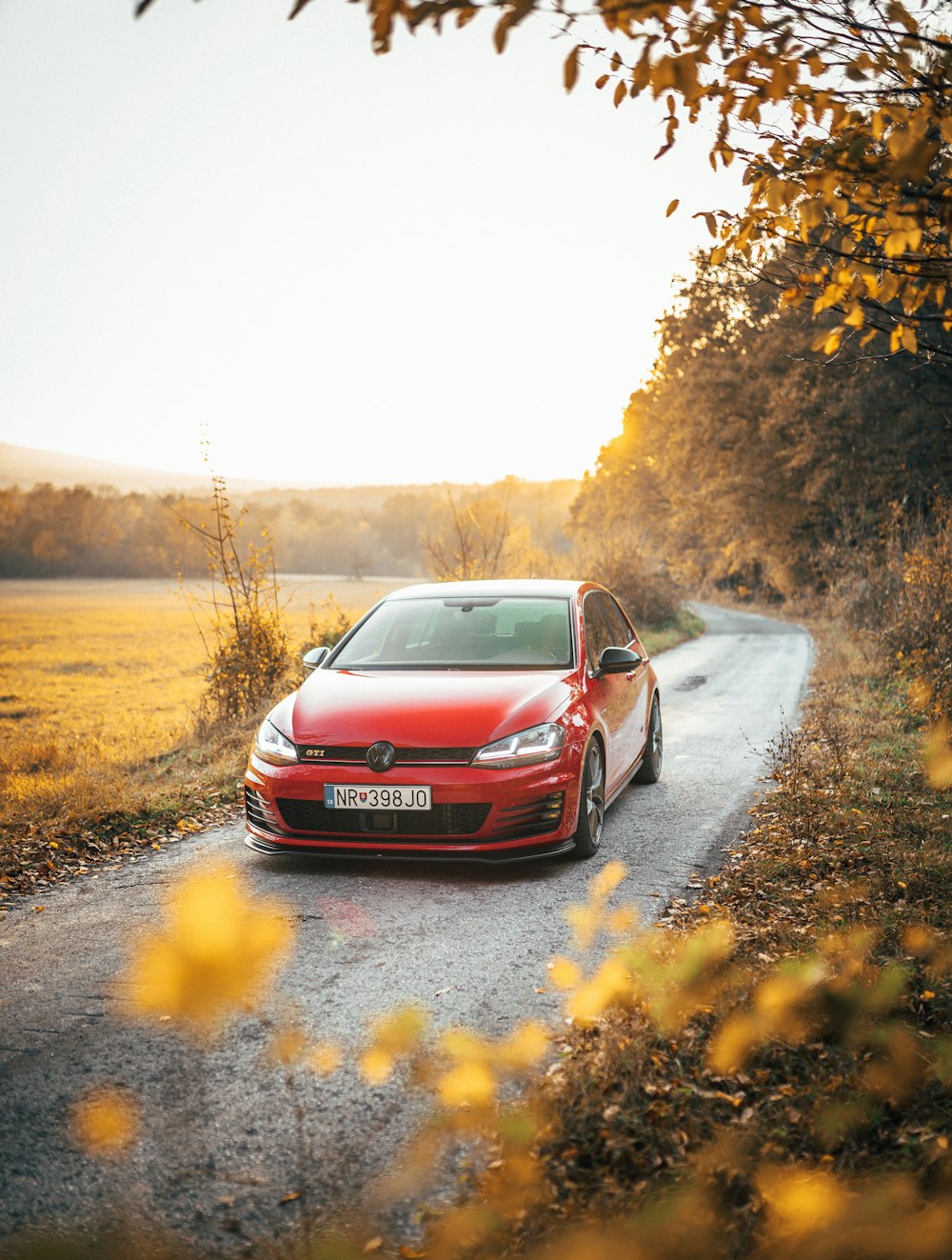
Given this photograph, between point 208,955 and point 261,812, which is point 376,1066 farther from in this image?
point 261,812

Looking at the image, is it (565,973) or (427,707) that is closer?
(565,973)

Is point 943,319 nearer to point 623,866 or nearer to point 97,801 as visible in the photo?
point 623,866

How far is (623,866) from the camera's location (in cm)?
600

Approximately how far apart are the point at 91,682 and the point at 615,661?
75.6ft

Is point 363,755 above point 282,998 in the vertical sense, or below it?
above

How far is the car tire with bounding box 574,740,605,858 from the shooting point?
5953mm

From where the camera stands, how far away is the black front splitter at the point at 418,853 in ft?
18.2

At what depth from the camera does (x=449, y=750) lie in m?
5.55

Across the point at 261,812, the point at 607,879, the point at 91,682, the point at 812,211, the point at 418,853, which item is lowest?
the point at 91,682

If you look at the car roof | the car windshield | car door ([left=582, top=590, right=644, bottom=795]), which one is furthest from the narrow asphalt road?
the car roof

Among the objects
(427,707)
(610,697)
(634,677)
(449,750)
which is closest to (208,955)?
(449,750)

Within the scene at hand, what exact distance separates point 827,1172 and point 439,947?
2.21m

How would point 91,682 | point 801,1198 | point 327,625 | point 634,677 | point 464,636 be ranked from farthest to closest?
point 91,682 < point 327,625 < point 634,677 < point 464,636 < point 801,1198

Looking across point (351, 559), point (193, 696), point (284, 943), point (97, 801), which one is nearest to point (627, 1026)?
point (284, 943)
